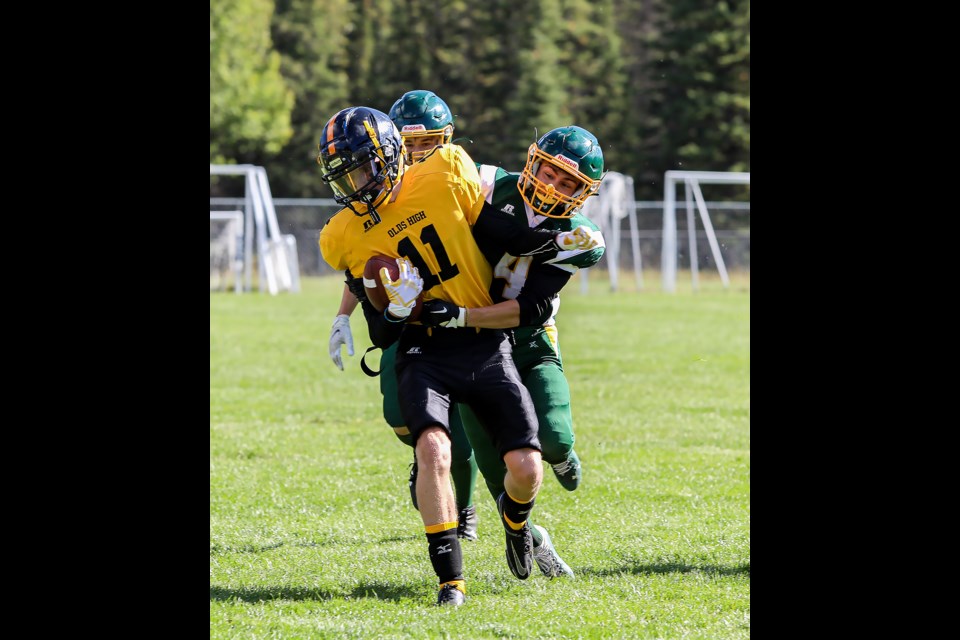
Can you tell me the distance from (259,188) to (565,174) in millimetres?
27942

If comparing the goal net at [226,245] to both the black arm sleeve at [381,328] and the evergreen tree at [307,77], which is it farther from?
the black arm sleeve at [381,328]

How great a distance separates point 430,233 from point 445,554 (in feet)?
4.48

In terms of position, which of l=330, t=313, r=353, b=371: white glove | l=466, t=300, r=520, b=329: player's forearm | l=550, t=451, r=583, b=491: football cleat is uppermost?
l=466, t=300, r=520, b=329: player's forearm

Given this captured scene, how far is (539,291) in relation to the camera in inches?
214

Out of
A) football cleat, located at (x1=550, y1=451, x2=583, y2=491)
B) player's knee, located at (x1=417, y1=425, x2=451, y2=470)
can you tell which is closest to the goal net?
football cleat, located at (x1=550, y1=451, x2=583, y2=491)

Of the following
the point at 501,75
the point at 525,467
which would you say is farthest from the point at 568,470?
Answer: the point at 501,75

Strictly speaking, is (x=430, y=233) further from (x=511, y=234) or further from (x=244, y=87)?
(x=244, y=87)

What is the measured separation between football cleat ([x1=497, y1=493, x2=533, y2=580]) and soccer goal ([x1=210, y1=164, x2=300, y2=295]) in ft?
80.6

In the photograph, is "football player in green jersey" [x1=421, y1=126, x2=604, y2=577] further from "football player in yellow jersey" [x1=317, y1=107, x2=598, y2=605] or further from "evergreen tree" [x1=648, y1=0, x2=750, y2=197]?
"evergreen tree" [x1=648, y1=0, x2=750, y2=197]

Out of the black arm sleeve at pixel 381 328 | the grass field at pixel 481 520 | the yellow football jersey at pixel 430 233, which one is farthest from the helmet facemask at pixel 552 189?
the grass field at pixel 481 520

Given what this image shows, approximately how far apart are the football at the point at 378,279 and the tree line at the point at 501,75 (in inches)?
1466

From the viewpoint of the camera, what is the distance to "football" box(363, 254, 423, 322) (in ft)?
16.7
